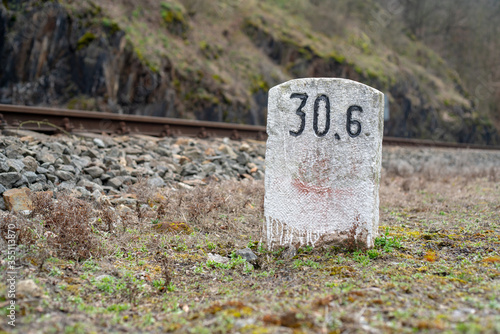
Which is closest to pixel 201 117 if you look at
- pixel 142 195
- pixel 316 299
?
pixel 142 195

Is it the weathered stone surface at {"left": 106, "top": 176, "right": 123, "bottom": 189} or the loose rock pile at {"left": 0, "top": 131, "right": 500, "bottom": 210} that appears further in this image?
A: the weathered stone surface at {"left": 106, "top": 176, "right": 123, "bottom": 189}

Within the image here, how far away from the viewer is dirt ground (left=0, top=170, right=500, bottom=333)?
247cm

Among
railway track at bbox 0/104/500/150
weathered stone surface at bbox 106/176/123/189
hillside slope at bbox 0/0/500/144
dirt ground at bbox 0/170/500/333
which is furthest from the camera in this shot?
hillside slope at bbox 0/0/500/144

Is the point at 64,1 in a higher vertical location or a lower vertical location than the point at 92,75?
higher

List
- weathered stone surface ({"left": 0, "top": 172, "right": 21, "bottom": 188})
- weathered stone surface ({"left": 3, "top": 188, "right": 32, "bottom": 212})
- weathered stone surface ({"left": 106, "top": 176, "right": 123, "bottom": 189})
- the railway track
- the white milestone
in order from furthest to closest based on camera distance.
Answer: the railway track
weathered stone surface ({"left": 106, "top": 176, "right": 123, "bottom": 189})
weathered stone surface ({"left": 0, "top": 172, "right": 21, "bottom": 188})
weathered stone surface ({"left": 3, "top": 188, "right": 32, "bottom": 212})
the white milestone

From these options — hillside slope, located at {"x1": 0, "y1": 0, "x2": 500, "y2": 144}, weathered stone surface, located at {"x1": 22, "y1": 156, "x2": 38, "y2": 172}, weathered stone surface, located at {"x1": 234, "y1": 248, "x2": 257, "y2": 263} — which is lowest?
weathered stone surface, located at {"x1": 234, "y1": 248, "x2": 257, "y2": 263}

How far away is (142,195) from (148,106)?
342 inches

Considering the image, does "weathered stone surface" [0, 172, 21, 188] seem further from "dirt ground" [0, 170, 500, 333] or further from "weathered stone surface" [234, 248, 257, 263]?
"weathered stone surface" [234, 248, 257, 263]

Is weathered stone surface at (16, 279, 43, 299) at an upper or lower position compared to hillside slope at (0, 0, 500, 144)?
lower

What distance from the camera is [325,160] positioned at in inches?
156

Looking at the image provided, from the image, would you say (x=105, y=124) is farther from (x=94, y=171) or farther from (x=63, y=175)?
(x=63, y=175)

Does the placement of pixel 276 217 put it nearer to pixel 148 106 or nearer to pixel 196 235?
pixel 196 235

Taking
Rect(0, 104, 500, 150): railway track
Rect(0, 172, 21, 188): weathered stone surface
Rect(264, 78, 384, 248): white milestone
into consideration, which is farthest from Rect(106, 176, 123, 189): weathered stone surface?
Rect(264, 78, 384, 248): white milestone

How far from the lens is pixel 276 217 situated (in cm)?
416
